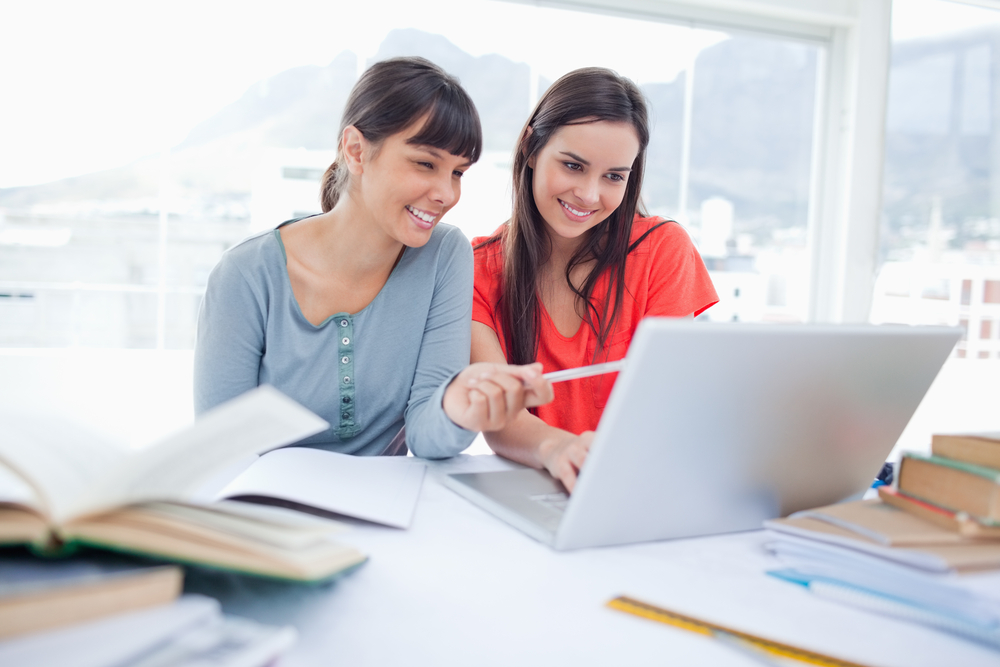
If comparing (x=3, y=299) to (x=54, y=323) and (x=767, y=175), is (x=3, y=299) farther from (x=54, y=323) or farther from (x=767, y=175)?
(x=767, y=175)

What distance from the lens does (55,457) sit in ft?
1.48

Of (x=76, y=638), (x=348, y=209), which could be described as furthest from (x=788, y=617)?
(x=348, y=209)

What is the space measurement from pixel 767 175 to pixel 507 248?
3792 millimetres

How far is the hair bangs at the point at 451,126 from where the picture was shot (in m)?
1.10

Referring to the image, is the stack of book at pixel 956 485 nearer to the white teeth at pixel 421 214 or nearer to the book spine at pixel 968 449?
the book spine at pixel 968 449

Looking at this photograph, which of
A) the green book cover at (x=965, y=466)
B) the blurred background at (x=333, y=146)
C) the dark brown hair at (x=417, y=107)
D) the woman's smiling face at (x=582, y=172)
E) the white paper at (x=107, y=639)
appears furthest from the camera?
the blurred background at (x=333, y=146)

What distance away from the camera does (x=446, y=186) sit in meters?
1.16

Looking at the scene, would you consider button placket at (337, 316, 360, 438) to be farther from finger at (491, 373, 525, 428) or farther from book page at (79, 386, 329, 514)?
book page at (79, 386, 329, 514)

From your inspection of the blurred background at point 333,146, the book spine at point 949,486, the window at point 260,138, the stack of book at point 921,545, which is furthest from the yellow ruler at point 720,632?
the blurred background at point 333,146

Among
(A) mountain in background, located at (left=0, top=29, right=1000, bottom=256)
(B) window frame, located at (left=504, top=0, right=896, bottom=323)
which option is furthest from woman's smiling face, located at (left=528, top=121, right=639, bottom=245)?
(B) window frame, located at (left=504, top=0, right=896, bottom=323)

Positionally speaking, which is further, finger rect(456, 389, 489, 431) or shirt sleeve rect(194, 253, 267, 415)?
shirt sleeve rect(194, 253, 267, 415)

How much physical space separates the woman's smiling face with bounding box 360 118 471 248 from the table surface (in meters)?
0.61

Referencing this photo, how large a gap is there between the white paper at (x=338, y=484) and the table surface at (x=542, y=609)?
A: 3 centimetres

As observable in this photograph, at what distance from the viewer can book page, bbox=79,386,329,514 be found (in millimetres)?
434
